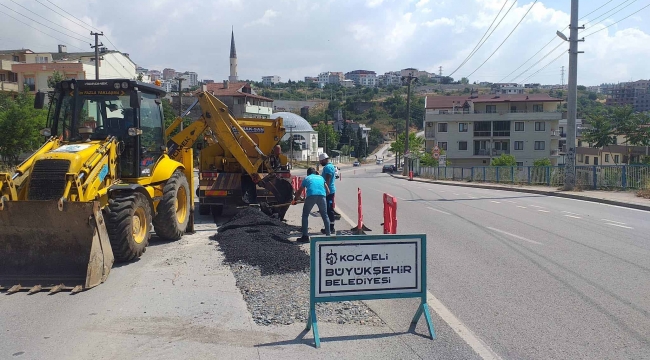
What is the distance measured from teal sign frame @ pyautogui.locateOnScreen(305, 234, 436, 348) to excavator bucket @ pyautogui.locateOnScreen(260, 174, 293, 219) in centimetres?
972

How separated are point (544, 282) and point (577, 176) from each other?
2107 cm

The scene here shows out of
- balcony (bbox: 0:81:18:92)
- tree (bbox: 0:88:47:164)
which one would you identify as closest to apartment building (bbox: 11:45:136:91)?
balcony (bbox: 0:81:18:92)

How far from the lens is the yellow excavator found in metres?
8.37

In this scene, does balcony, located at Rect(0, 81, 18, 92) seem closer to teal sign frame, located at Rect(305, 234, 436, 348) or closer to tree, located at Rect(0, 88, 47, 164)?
tree, located at Rect(0, 88, 47, 164)

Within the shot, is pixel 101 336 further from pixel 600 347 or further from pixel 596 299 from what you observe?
pixel 596 299

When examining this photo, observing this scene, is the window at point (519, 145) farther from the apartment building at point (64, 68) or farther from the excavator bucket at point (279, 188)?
the excavator bucket at point (279, 188)

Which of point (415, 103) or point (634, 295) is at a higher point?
point (415, 103)

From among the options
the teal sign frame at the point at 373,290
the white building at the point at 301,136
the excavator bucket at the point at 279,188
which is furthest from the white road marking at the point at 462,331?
the white building at the point at 301,136

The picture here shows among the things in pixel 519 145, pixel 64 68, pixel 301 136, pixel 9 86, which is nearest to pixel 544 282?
pixel 64 68

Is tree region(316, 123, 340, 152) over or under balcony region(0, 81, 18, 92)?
under

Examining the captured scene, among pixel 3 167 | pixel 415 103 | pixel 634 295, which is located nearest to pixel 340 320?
pixel 634 295

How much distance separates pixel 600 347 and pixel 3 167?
31986 millimetres

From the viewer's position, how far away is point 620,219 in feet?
53.7

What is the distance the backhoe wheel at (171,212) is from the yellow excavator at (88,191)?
0.02 m
